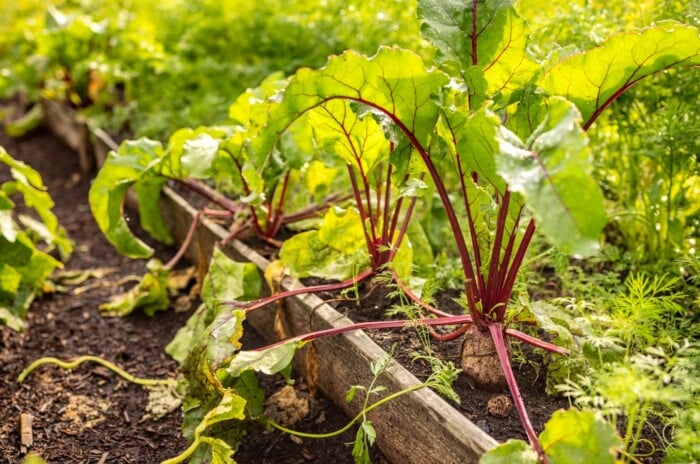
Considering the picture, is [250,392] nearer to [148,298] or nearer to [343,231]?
[343,231]

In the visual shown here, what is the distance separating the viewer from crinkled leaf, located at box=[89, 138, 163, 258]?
259cm

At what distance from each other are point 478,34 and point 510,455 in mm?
1052

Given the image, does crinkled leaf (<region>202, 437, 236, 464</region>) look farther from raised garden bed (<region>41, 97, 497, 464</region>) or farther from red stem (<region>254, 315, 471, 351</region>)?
raised garden bed (<region>41, 97, 497, 464</region>)

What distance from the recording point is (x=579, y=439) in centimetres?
140

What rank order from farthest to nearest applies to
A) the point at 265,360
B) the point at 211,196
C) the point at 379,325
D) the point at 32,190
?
the point at 211,196, the point at 32,190, the point at 379,325, the point at 265,360

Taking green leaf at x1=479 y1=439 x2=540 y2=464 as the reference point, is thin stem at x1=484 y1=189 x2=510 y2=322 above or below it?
above

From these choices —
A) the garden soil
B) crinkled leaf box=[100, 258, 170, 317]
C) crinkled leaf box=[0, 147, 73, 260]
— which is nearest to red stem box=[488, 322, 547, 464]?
the garden soil

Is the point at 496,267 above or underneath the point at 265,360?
above

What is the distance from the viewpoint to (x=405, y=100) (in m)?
1.78

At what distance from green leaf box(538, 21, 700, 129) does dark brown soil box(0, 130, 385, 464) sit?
3.73ft

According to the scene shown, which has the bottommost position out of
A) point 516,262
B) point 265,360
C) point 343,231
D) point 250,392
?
point 250,392

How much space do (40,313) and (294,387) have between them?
1276mm

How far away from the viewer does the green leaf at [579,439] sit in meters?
1.37

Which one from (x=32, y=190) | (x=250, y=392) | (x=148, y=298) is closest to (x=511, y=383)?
(x=250, y=392)
